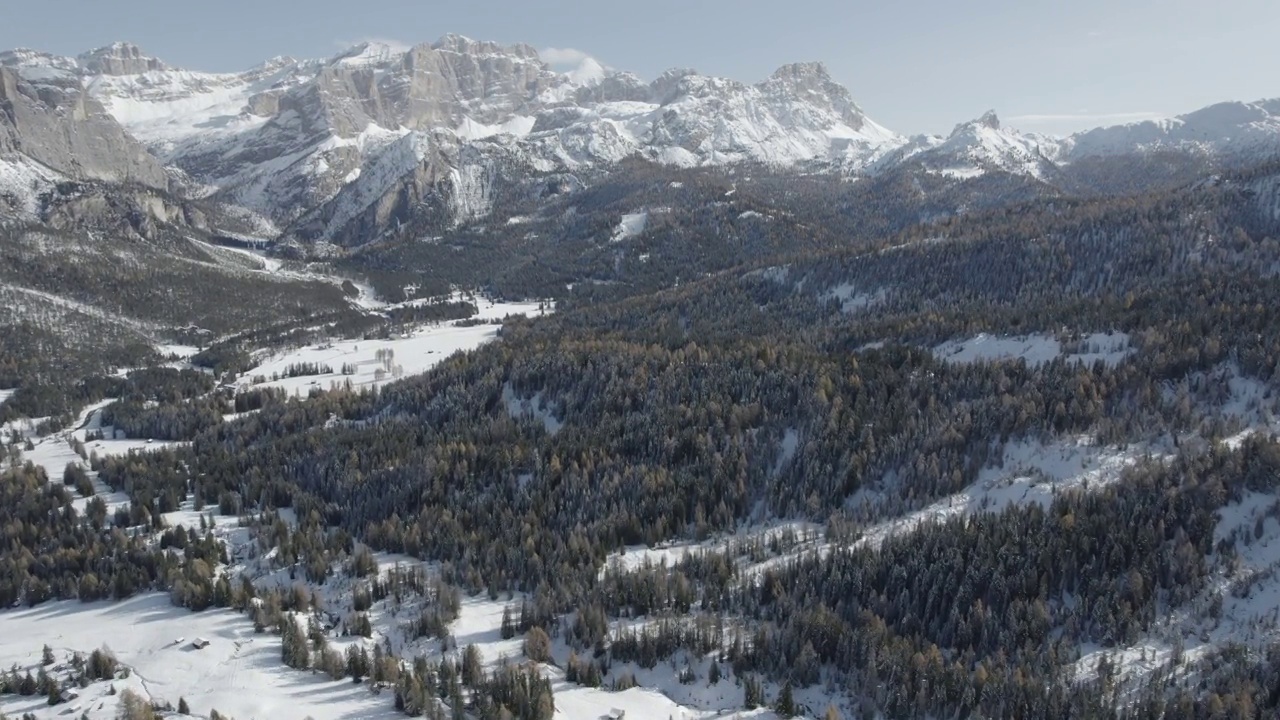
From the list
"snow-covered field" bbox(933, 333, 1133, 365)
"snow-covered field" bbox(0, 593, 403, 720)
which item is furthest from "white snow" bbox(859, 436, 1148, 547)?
"snow-covered field" bbox(0, 593, 403, 720)

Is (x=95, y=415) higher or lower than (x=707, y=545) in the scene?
higher

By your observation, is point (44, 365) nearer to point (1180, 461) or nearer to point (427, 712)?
point (427, 712)

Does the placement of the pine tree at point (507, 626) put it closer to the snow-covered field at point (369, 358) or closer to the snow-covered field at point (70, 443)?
the snow-covered field at point (70, 443)

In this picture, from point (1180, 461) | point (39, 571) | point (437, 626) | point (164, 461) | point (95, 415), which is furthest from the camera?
point (95, 415)

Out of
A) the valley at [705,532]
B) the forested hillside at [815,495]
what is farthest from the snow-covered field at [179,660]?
the forested hillside at [815,495]

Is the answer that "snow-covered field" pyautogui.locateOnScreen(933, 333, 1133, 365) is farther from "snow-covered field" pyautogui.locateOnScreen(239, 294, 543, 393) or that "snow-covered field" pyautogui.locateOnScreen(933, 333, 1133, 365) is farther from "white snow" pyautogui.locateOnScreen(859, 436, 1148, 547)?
"snow-covered field" pyautogui.locateOnScreen(239, 294, 543, 393)

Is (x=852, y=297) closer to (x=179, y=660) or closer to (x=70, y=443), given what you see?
(x=70, y=443)

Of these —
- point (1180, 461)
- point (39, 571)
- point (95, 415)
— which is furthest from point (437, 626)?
point (95, 415)

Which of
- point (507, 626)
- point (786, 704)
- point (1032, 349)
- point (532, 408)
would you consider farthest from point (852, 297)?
point (786, 704)
